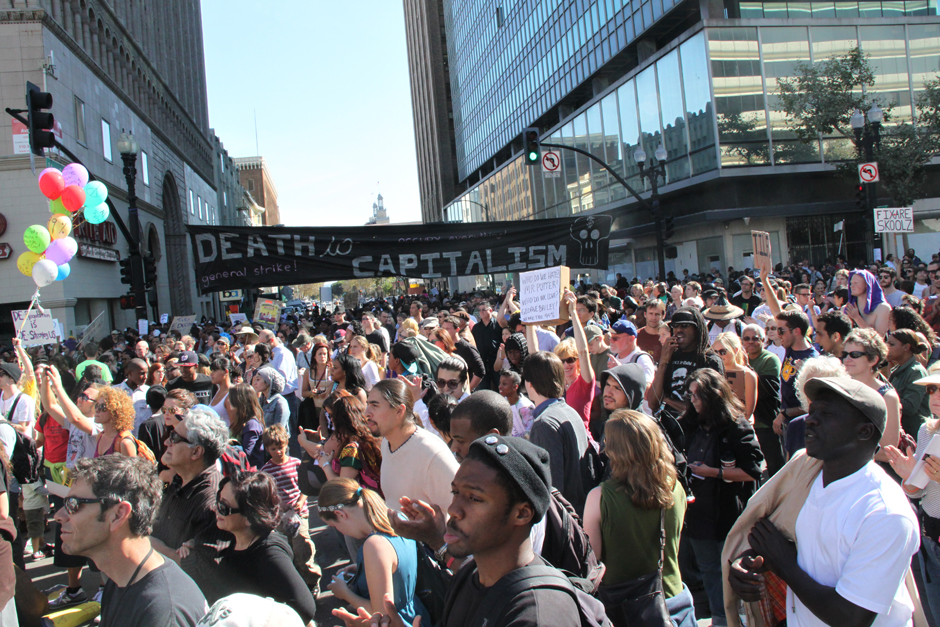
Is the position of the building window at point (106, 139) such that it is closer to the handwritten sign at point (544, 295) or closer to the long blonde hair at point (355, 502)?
the handwritten sign at point (544, 295)

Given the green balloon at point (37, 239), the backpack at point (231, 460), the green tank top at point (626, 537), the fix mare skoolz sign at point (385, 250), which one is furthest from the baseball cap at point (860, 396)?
the green balloon at point (37, 239)

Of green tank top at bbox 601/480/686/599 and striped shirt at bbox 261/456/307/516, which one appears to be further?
striped shirt at bbox 261/456/307/516

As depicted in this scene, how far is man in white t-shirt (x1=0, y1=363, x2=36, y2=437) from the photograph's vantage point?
639 centimetres

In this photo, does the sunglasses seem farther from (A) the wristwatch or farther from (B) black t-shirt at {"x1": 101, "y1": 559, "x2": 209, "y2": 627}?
(B) black t-shirt at {"x1": 101, "y1": 559, "x2": 209, "y2": 627}

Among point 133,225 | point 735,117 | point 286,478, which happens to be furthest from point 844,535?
point 735,117

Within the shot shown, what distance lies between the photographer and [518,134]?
176ft

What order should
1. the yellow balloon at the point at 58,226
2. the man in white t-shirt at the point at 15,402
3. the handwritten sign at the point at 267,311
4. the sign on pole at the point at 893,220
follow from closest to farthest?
1. the man in white t-shirt at the point at 15,402
2. the yellow balloon at the point at 58,226
3. the sign on pole at the point at 893,220
4. the handwritten sign at the point at 267,311

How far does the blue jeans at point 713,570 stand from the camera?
3.89 metres

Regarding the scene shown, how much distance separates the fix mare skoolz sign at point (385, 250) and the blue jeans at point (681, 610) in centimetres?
781

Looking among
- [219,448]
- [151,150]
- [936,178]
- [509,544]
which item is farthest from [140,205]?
[936,178]

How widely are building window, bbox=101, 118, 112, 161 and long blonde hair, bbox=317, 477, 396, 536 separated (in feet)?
90.9

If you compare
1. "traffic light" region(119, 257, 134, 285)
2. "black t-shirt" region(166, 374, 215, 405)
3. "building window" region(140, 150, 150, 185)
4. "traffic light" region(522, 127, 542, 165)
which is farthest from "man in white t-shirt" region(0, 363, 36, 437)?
"building window" region(140, 150, 150, 185)

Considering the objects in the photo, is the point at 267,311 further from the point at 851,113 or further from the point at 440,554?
the point at 851,113

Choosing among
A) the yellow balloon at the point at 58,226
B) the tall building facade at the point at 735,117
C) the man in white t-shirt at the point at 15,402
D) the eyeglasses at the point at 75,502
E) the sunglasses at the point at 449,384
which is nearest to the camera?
the eyeglasses at the point at 75,502
